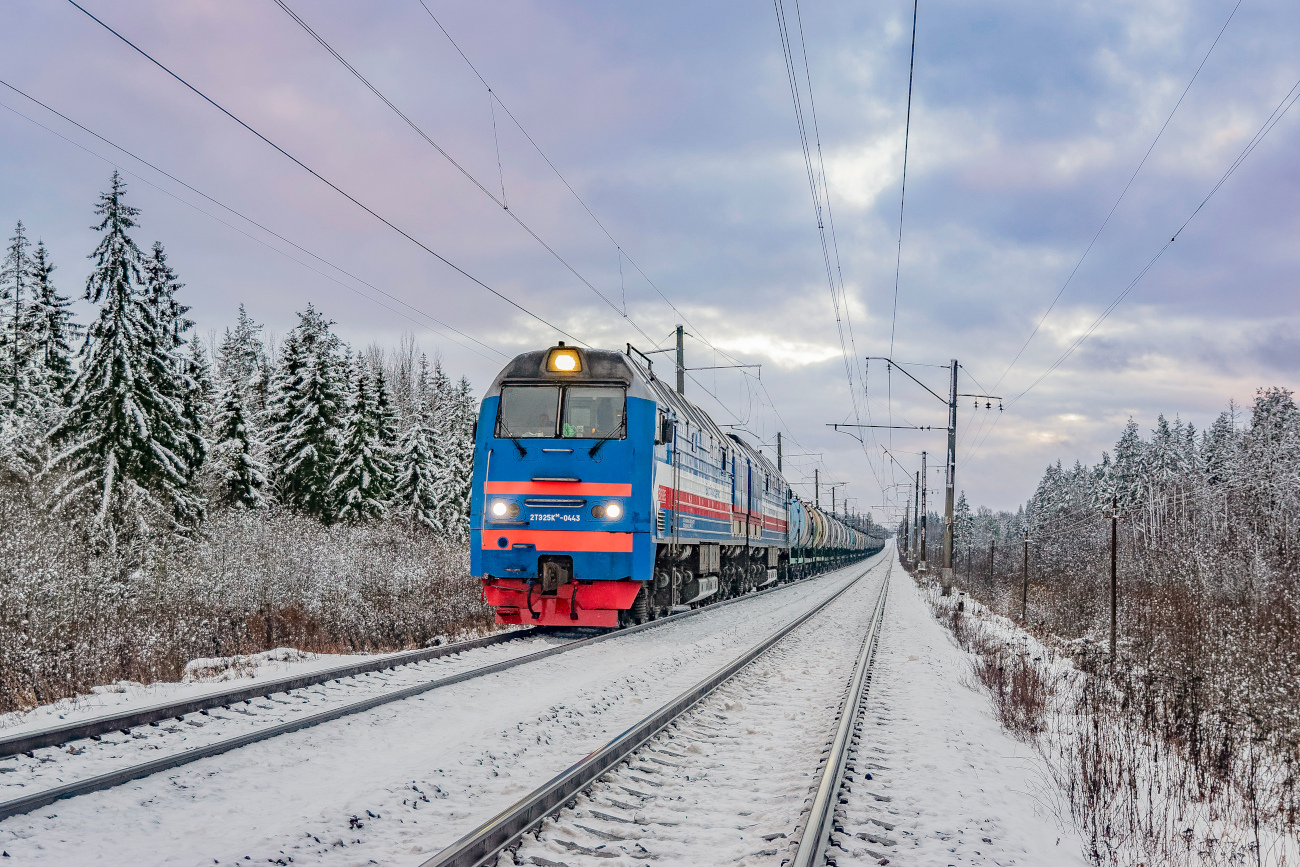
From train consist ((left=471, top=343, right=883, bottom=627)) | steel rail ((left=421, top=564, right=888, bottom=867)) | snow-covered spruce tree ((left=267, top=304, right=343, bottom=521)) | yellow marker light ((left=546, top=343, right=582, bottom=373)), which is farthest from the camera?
snow-covered spruce tree ((left=267, top=304, right=343, bottom=521))

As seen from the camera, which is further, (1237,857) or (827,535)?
(827,535)

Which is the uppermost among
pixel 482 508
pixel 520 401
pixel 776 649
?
pixel 520 401

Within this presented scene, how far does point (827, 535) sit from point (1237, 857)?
4361 cm

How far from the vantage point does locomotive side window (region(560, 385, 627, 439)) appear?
12.2 m

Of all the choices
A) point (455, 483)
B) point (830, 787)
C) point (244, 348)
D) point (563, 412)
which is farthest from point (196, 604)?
point (244, 348)

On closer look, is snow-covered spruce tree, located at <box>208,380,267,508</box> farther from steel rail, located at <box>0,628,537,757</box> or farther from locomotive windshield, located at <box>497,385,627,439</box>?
steel rail, located at <box>0,628,537,757</box>

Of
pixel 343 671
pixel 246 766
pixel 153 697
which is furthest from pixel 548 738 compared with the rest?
pixel 153 697

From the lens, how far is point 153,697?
7.23 metres

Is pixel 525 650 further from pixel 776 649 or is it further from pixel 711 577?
pixel 711 577

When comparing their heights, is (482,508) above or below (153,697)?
above

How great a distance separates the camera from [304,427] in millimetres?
36531

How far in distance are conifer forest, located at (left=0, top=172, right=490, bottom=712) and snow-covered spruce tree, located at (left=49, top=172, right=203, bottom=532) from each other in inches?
2.0

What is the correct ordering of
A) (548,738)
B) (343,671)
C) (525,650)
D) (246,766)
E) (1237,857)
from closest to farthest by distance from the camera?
(1237,857)
(246,766)
(548,738)
(343,671)
(525,650)

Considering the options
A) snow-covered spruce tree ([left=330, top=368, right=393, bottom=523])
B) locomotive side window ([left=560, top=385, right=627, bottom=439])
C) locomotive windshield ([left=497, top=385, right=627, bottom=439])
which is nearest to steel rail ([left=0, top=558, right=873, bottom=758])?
locomotive windshield ([left=497, top=385, right=627, bottom=439])
